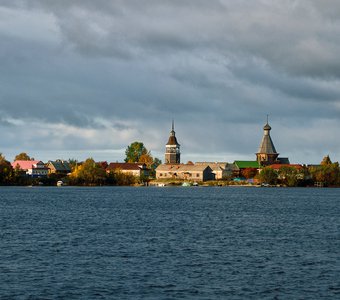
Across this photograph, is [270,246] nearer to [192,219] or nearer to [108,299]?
[108,299]

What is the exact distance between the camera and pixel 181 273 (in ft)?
138

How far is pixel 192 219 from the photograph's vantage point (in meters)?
84.9

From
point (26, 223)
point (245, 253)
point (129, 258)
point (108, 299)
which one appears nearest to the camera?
point (108, 299)

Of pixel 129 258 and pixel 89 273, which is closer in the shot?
pixel 89 273

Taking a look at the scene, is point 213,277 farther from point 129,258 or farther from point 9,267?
point 9,267

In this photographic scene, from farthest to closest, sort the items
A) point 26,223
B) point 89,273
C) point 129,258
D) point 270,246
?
point 26,223 → point 270,246 → point 129,258 → point 89,273

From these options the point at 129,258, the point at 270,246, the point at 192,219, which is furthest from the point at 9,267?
the point at 192,219

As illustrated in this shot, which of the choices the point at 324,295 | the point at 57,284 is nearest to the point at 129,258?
the point at 57,284

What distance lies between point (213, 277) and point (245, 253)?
10732 millimetres

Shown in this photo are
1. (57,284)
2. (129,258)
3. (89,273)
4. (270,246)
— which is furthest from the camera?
(270,246)

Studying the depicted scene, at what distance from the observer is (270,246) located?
182 ft

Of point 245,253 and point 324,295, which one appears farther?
point 245,253

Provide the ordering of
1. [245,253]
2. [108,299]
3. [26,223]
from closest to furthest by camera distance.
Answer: [108,299], [245,253], [26,223]

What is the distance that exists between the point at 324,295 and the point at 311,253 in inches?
602
